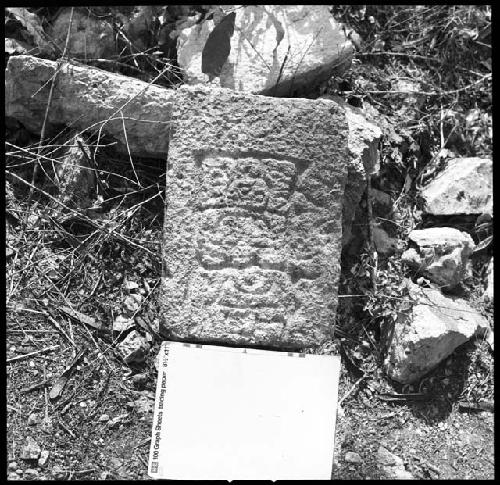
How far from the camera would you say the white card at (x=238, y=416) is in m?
2.14

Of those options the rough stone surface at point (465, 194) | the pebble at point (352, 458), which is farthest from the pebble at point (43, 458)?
the rough stone surface at point (465, 194)

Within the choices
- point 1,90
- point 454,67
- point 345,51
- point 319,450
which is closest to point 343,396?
point 319,450

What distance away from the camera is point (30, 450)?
7.65 feet

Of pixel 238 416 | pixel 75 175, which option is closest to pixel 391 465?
pixel 238 416

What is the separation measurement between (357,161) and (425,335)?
0.72 meters

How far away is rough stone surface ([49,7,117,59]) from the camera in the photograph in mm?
2613

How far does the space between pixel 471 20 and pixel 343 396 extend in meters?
1.80

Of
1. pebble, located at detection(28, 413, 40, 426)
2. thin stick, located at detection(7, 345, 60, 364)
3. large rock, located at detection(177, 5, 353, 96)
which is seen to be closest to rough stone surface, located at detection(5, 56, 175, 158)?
large rock, located at detection(177, 5, 353, 96)

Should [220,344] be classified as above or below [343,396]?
above

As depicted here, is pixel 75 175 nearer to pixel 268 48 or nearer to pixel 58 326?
pixel 58 326

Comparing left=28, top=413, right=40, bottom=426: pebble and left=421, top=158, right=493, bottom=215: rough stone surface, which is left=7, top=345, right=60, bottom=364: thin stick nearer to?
left=28, top=413, right=40, bottom=426: pebble

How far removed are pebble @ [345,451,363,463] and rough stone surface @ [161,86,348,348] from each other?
0.59m

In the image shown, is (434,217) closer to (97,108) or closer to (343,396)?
(343,396)

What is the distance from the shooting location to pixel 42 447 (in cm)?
235
